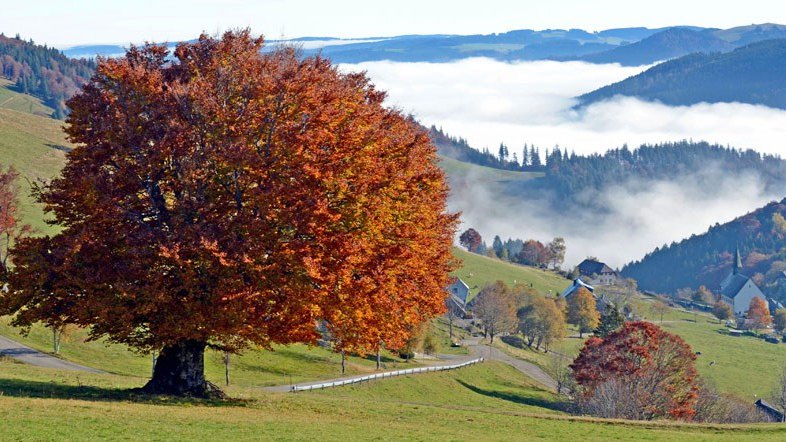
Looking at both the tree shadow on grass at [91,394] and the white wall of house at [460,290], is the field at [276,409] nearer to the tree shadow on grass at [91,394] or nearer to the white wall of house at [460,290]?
the tree shadow on grass at [91,394]

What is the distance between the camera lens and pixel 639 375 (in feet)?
237

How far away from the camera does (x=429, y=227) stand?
43.3 metres

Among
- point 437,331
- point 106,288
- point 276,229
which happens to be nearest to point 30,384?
point 106,288

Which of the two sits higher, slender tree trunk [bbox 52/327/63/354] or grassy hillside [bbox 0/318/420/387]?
slender tree trunk [bbox 52/327/63/354]

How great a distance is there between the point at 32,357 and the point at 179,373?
3363 centimetres

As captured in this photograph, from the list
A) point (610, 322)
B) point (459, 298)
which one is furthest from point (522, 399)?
point (459, 298)

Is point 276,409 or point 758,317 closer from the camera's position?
point 276,409

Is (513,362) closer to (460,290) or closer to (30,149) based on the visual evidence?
(460,290)

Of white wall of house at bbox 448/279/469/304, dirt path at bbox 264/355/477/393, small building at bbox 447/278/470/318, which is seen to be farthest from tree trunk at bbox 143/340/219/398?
white wall of house at bbox 448/279/469/304

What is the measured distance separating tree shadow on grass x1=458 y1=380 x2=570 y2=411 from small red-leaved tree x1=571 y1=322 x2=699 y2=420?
542 centimetres

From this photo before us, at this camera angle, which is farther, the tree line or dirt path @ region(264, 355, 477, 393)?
the tree line

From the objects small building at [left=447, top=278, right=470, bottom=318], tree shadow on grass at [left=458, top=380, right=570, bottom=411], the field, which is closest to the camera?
the field

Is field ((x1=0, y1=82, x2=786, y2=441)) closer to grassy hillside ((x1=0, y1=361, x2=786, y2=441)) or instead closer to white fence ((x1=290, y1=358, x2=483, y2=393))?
grassy hillside ((x1=0, y1=361, x2=786, y2=441))

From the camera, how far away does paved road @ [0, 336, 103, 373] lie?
6312 cm
